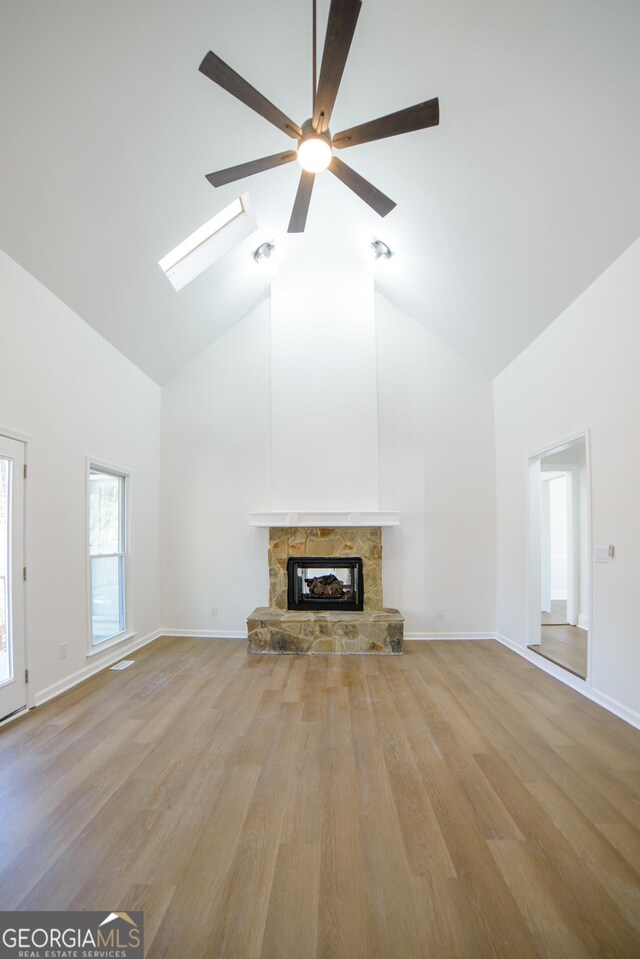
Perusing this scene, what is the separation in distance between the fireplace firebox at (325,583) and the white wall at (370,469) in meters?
0.36

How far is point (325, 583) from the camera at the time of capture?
18.7 feet

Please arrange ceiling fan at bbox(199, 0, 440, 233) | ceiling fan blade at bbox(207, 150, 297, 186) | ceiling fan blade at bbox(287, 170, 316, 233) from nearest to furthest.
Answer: ceiling fan at bbox(199, 0, 440, 233), ceiling fan blade at bbox(207, 150, 297, 186), ceiling fan blade at bbox(287, 170, 316, 233)

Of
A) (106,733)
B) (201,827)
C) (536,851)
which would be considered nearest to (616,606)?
(536,851)

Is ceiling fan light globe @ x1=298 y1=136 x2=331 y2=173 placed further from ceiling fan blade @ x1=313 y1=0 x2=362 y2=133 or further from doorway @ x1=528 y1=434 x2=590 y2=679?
doorway @ x1=528 y1=434 x2=590 y2=679

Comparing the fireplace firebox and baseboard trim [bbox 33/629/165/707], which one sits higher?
the fireplace firebox

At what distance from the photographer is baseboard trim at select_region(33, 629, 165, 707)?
3611 mm

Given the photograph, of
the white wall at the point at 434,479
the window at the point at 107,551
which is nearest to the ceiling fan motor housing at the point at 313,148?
the window at the point at 107,551

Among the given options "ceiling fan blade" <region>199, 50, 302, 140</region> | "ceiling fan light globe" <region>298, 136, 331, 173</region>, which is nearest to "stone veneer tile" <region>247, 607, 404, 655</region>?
"ceiling fan light globe" <region>298, 136, 331, 173</region>

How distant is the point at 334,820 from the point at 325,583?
3525mm

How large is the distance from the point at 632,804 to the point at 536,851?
0.67 meters

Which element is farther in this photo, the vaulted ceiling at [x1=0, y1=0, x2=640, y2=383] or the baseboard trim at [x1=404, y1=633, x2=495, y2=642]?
the baseboard trim at [x1=404, y1=633, x2=495, y2=642]

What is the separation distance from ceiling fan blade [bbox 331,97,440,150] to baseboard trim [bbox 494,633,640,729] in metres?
3.63

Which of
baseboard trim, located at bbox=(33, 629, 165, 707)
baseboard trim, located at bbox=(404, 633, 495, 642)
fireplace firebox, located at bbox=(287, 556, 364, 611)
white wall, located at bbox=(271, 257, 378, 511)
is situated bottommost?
baseboard trim, located at bbox=(404, 633, 495, 642)

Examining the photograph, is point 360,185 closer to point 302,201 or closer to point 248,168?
point 302,201
